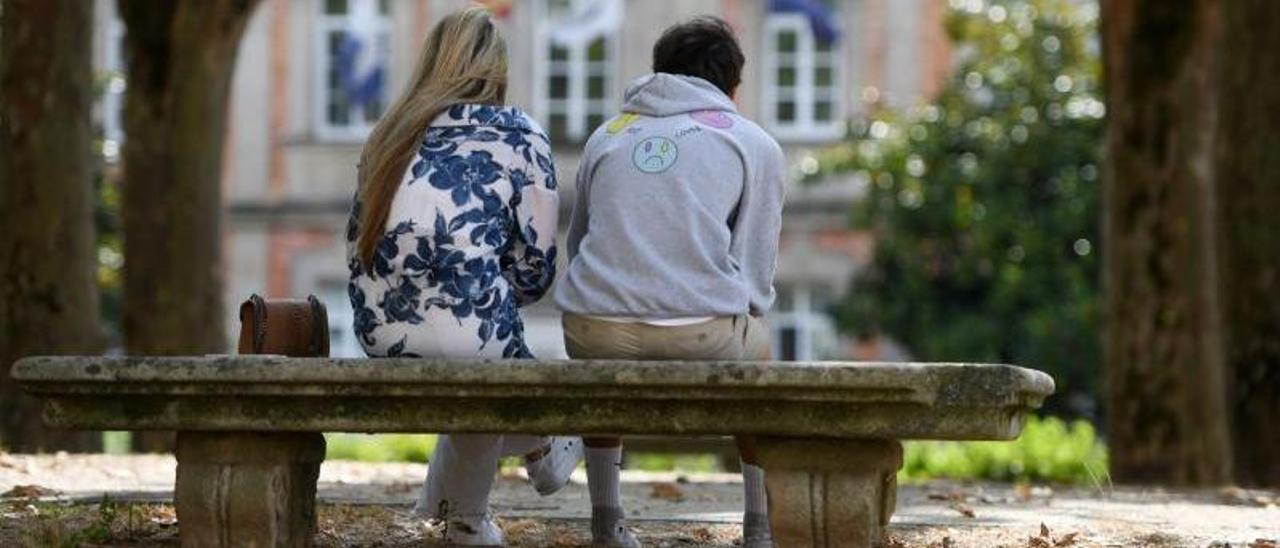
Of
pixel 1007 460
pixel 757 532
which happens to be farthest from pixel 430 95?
pixel 1007 460

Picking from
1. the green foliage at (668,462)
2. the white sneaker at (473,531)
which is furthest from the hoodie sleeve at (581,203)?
the green foliage at (668,462)

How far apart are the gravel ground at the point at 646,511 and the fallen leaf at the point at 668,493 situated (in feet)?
0.04

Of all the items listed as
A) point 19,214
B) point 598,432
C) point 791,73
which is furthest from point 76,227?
point 791,73

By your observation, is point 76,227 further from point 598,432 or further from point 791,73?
point 791,73

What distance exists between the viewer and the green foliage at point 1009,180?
99.3 feet

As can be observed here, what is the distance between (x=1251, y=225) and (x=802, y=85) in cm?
2249

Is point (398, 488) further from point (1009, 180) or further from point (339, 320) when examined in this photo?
point (339, 320)

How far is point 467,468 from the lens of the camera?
8.53 meters

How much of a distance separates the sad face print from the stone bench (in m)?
0.85

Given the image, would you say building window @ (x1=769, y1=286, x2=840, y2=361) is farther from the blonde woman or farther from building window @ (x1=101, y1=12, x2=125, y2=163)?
the blonde woman

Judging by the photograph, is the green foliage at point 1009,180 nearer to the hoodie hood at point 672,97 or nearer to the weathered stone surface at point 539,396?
the hoodie hood at point 672,97

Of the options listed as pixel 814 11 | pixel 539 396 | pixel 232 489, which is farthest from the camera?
pixel 814 11

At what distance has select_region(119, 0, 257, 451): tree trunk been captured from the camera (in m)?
16.7

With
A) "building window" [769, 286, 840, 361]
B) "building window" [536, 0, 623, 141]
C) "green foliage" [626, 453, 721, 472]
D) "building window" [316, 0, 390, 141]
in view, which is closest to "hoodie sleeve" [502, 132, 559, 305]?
"green foliage" [626, 453, 721, 472]
